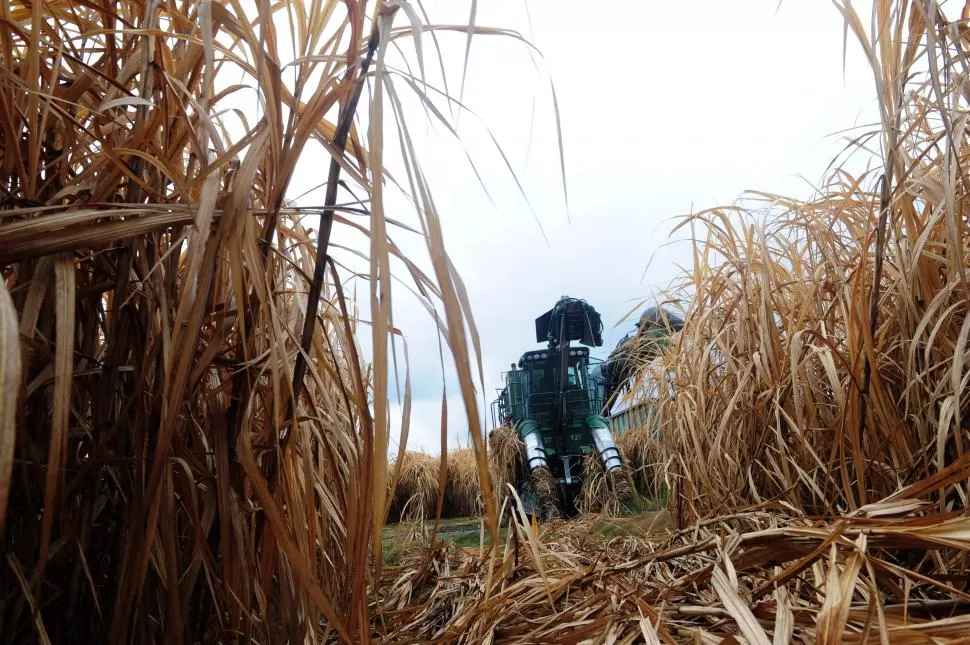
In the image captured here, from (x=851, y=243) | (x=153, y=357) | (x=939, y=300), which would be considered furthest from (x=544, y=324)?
(x=153, y=357)

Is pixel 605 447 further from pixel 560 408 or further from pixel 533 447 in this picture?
pixel 560 408

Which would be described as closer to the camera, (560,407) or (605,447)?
(605,447)

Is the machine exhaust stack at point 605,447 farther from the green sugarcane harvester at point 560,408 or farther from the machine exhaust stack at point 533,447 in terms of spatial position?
the machine exhaust stack at point 533,447

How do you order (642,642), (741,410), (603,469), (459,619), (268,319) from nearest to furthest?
(268,319), (642,642), (459,619), (741,410), (603,469)

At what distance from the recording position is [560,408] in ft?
17.0

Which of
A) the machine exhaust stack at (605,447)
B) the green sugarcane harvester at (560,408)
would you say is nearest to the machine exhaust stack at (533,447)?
the green sugarcane harvester at (560,408)

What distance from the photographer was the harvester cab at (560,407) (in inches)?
183

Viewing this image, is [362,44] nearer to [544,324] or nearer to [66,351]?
[66,351]

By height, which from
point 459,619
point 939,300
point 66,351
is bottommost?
point 459,619

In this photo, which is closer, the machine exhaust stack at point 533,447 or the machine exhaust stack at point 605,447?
the machine exhaust stack at point 605,447

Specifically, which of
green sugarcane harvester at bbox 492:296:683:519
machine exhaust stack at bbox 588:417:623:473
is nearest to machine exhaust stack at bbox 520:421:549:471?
green sugarcane harvester at bbox 492:296:683:519

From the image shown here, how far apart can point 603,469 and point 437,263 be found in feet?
12.8

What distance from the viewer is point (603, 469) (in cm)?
403

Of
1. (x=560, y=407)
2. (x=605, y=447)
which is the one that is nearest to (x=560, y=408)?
(x=560, y=407)
